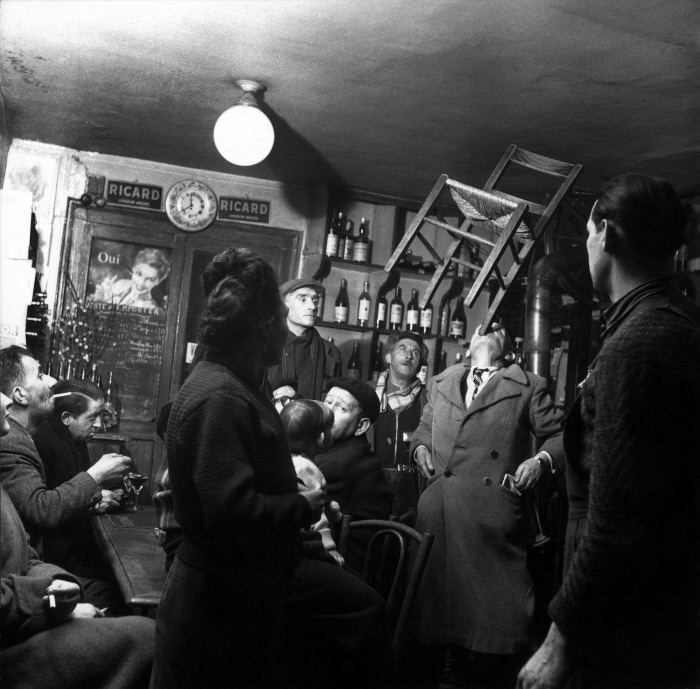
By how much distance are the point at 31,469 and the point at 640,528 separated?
200cm

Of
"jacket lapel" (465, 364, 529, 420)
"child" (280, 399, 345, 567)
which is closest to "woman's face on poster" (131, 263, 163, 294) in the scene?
"jacket lapel" (465, 364, 529, 420)

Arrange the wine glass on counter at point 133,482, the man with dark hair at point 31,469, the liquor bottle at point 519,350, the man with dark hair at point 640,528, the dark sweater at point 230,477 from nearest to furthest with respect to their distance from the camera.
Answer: the man with dark hair at point 640,528 < the dark sweater at point 230,477 < the man with dark hair at point 31,469 < the wine glass on counter at point 133,482 < the liquor bottle at point 519,350

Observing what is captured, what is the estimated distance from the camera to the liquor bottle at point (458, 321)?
6455 millimetres

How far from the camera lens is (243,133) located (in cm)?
425

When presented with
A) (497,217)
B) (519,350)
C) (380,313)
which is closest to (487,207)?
(497,217)

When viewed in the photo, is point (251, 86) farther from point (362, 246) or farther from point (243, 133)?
point (362, 246)

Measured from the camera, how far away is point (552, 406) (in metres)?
4.00

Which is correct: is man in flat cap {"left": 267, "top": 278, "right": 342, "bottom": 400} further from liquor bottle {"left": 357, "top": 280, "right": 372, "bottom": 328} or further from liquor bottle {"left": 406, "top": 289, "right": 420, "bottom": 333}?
liquor bottle {"left": 406, "top": 289, "right": 420, "bottom": 333}

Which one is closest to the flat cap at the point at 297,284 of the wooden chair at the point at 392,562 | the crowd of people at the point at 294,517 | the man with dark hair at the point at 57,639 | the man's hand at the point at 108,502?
the crowd of people at the point at 294,517

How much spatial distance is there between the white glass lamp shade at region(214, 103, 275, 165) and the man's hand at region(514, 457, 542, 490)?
2.08 m

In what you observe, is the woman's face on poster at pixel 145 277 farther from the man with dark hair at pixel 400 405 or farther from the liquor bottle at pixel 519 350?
the liquor bottle at pixel 519 350

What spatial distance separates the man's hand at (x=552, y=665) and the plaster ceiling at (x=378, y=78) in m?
2.62

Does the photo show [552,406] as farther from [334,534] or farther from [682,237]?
[682,237]

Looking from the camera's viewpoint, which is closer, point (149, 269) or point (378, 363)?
point (149, 269)
